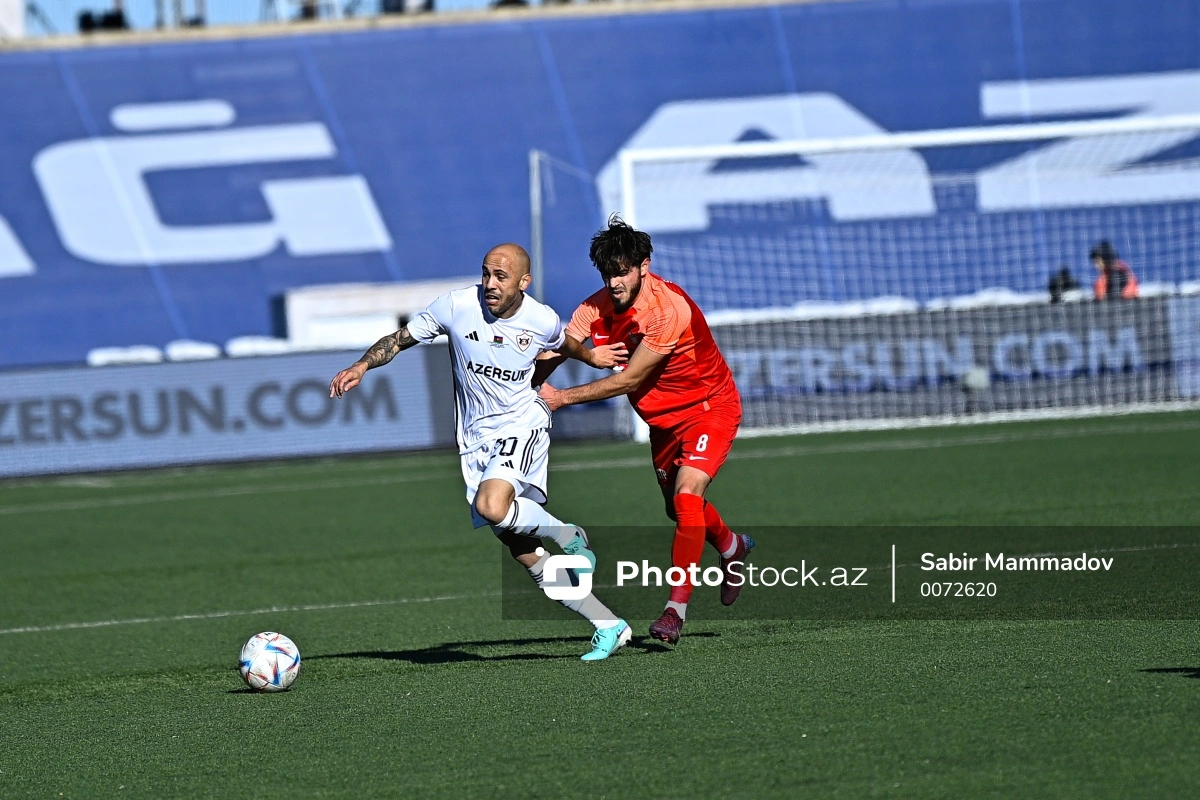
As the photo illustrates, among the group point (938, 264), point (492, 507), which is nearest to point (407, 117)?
point (938, 264)

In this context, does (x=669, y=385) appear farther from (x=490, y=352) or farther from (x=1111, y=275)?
(x=1111, y=275)

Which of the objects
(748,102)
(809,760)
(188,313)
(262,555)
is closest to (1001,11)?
(748,102)

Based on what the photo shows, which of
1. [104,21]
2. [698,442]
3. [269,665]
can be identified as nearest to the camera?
[269,665]

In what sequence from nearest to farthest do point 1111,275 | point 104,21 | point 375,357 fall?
point 375,357
point 1111,275
point 104,21

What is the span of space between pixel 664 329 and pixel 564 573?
1206 mm

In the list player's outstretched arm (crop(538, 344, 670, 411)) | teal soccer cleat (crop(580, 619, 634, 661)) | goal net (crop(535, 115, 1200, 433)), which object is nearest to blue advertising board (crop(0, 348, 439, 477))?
goal net (crop(535, 115, 1200, 433))

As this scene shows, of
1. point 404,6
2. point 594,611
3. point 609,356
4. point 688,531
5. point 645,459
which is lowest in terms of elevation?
point 645,459

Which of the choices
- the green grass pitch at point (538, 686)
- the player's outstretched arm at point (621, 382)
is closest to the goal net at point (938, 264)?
the green grass pitch at point (538, 686)

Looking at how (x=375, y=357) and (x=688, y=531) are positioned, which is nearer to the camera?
(x=375, y=357)

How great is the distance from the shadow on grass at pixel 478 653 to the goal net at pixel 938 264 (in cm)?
1152

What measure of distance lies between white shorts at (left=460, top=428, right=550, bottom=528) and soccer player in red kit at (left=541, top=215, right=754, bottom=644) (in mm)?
207

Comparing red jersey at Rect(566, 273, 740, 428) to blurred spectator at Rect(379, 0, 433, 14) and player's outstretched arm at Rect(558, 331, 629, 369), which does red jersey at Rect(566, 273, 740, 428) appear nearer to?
player's outstretched arm at Rect(558, 331, 629, 369)

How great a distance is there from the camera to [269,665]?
22.2 feet

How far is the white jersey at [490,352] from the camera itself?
7.12m
